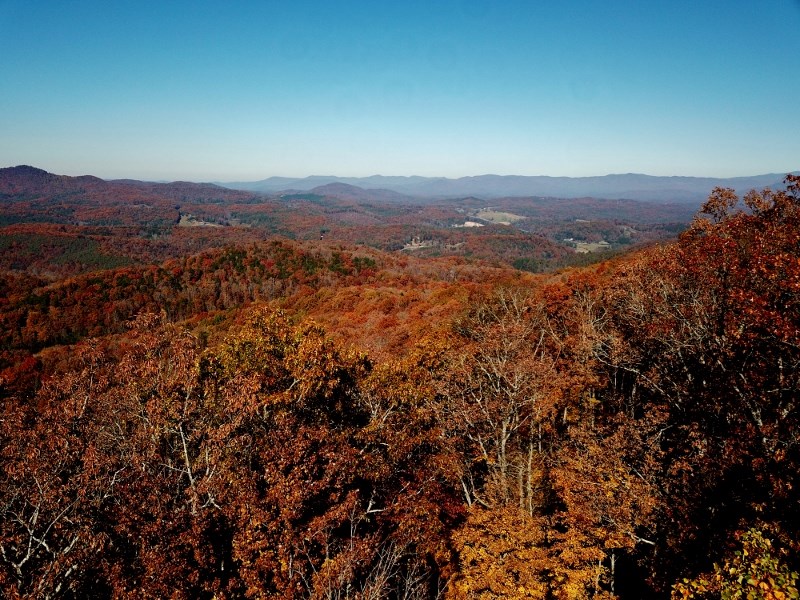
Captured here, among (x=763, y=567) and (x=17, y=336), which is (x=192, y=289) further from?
(x=763, y=567)

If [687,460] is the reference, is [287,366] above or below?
above

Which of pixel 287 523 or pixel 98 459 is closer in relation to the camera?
pixel 287 523

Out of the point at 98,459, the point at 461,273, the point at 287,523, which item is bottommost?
the point at 461,273

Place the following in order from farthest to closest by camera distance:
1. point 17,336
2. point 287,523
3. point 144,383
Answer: point 17,336 → point 144,383 → point 287,523

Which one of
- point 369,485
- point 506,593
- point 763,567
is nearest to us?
point 763,567

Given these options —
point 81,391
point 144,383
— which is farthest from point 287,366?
point 81,391

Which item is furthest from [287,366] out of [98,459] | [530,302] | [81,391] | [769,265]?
[530,302]
